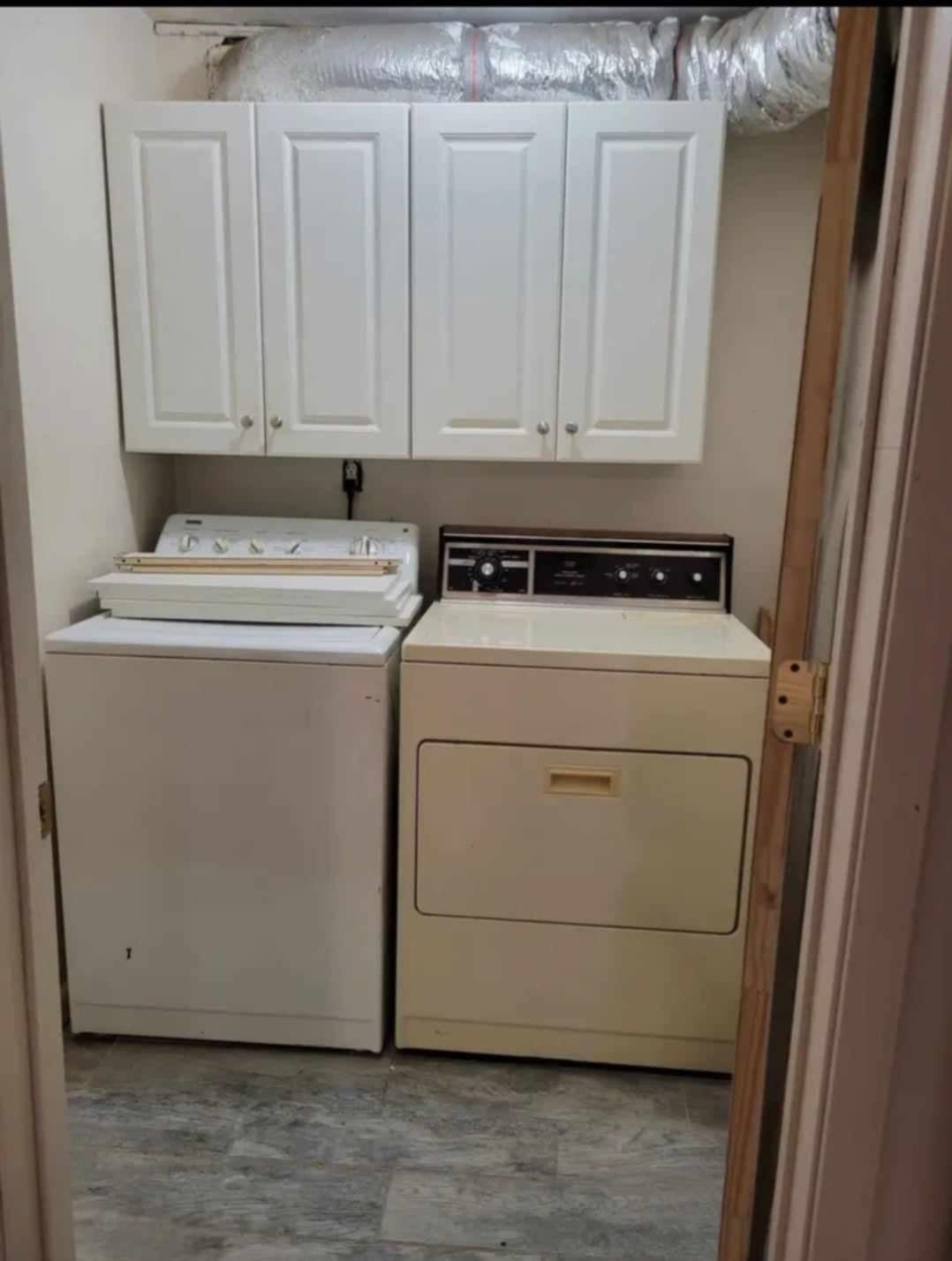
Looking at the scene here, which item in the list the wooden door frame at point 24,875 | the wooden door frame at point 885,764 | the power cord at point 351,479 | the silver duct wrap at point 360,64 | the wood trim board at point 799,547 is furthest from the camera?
the power cord at point 351,479

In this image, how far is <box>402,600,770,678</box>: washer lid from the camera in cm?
186

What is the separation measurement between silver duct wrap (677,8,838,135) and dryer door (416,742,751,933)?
1484mm

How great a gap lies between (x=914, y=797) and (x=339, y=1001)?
5.11 ft

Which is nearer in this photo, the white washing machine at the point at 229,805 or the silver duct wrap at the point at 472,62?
the white washing machine at the point at 229,805

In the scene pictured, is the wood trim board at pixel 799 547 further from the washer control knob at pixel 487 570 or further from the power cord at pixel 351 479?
the power cord at pixel 351 479

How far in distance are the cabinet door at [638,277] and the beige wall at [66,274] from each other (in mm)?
1093

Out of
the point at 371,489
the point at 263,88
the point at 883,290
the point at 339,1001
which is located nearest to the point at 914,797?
the point at 883,290

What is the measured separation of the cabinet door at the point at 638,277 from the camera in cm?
207

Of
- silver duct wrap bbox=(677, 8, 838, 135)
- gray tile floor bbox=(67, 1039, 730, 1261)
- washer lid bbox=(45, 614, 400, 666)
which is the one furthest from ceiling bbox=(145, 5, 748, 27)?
gray tile floor bbox=(67, 1039, 730, 1261)

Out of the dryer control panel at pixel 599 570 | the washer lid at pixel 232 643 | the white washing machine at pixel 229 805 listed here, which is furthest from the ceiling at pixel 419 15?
the washer lid at pixel 232 643

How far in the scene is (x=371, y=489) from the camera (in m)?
2.63

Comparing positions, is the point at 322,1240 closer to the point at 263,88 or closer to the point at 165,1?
the point at 165,1

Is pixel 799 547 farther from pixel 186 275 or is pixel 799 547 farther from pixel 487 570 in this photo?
pixel 186 275

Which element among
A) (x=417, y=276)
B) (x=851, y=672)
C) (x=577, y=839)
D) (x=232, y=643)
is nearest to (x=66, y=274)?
(x=417, y=276)
